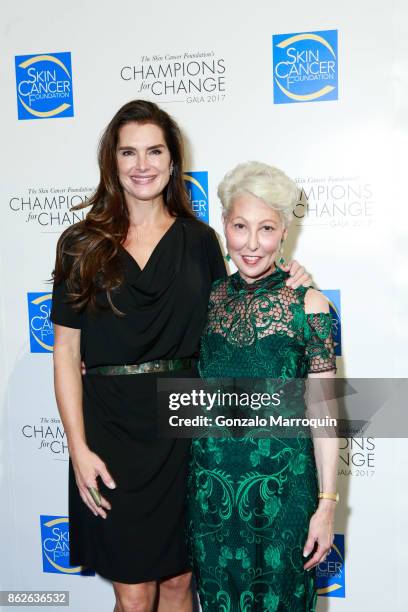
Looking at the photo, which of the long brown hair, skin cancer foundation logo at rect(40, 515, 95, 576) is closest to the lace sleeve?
the long brown hair

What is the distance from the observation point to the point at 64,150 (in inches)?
104

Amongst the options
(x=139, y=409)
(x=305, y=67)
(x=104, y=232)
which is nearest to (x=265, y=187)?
(x=104, y=232)

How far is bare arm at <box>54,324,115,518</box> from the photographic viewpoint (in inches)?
74.8

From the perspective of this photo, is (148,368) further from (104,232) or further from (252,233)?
(252,233)

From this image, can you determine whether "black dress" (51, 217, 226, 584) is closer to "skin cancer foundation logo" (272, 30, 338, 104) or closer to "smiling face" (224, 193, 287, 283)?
"smiling face" (224, 193, 287, 283)

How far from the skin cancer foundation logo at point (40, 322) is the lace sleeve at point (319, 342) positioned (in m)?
1.39

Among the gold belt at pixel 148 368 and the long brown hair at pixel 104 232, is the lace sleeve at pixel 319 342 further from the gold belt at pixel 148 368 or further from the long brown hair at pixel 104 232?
the long brown hair at pixel 104 232

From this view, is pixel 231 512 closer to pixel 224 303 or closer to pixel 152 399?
pixel 152 399

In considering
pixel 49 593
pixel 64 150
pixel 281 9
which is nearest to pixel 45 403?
pixel 49 593

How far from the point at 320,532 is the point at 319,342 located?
1.53 feet

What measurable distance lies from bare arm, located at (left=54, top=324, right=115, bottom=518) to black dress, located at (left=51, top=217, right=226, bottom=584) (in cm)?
2

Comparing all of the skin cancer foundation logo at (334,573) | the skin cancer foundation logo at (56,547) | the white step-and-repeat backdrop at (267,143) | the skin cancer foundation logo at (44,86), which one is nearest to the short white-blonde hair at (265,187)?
the white step-and-repeat backdrop at (267,143)

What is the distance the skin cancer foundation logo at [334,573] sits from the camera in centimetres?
254

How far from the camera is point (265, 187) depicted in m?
1.63
